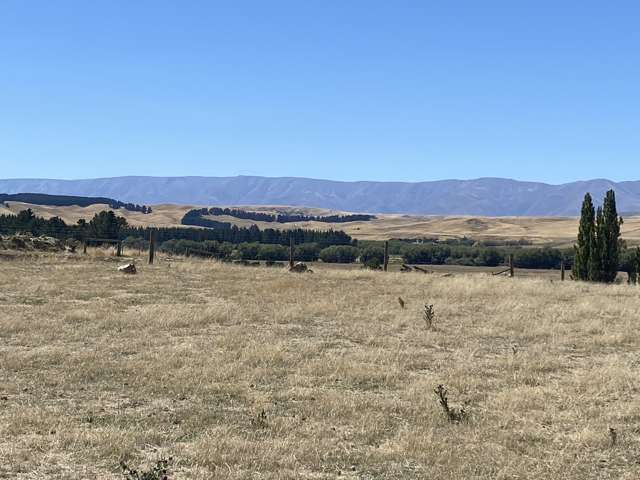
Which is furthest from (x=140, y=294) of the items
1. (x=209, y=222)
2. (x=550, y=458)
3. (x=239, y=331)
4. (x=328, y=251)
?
(x=209, y=222)

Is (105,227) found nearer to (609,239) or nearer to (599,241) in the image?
(599,241)

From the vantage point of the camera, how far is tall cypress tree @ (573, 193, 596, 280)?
3419 cm

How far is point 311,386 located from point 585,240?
1116 inches

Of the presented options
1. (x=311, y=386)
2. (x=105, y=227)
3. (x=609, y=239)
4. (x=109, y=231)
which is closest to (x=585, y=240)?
(x=609, y=239)

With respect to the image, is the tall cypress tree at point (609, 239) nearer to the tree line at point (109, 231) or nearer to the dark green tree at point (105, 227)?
the tree line at point (109, 231)

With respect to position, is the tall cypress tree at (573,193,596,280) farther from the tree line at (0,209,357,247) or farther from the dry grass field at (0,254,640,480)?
the tree line at (0,209,357,247)

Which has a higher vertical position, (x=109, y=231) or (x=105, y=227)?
(x=105, y=227)

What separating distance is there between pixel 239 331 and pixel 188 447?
7.91 meters

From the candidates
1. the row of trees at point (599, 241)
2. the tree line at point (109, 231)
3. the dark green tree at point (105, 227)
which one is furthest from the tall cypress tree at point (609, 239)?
the dark green tree at point (105, 227)

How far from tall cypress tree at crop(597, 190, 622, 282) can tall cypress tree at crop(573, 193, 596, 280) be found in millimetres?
532

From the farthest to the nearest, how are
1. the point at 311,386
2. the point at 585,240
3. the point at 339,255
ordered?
the point at 339,255 → the point at 585,240 → the point at 311,386

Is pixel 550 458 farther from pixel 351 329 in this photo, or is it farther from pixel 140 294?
pixel 140 294

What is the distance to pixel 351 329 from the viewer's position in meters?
16.3

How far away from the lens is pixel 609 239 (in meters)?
34.4
